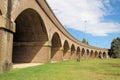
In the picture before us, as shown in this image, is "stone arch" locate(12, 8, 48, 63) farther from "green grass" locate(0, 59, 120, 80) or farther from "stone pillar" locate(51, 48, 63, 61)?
"stone pillar" locate(51, 48, 63, 61)

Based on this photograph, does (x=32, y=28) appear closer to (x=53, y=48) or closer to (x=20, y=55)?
(x=20, y=55)

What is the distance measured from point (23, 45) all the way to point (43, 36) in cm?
270

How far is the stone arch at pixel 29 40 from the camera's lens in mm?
22078

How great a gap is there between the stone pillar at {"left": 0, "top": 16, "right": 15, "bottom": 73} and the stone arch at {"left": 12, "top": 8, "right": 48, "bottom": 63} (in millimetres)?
8887

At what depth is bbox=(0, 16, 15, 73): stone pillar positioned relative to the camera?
11.4m

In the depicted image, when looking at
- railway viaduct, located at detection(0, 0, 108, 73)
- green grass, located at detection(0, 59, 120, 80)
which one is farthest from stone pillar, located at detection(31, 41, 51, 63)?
green grass, located at detection(0, 59, 120, 80)

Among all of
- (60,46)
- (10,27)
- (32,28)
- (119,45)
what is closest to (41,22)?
(32,28)

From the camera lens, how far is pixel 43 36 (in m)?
23.9

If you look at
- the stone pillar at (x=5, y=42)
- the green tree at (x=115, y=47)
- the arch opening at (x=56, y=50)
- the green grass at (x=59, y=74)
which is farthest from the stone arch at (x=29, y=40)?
the green tree at (x=115, y=47)

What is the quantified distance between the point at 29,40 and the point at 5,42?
1263cm

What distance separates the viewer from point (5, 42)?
11812 mm

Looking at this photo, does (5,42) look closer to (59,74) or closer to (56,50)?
(59,74)

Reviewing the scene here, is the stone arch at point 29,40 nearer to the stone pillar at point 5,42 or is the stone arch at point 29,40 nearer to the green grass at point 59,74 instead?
the green grass at point 59,74

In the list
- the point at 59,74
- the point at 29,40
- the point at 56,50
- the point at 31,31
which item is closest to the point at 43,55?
the point at 29,40
